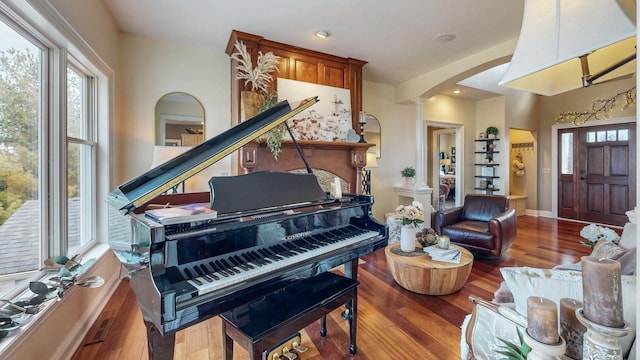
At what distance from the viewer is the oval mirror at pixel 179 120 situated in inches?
133

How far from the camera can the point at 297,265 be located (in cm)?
148

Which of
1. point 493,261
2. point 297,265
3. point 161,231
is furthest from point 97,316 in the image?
point 493,261

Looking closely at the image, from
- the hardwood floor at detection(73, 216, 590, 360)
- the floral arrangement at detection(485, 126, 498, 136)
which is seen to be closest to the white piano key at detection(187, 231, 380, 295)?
the hardwood floor at detection(73, 216, 590, 360)

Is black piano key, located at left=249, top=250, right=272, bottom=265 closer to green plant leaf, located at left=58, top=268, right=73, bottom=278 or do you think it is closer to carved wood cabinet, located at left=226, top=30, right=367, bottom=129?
green plant leaf, located at left=58, top=268, right=73, bottom=278

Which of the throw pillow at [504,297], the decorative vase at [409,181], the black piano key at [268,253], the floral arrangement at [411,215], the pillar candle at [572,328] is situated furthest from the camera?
the decorative vase at [409,181]

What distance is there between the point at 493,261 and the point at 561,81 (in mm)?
3050

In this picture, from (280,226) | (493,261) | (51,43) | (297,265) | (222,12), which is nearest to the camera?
(297,265)

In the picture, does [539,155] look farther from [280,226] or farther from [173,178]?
[173,178]

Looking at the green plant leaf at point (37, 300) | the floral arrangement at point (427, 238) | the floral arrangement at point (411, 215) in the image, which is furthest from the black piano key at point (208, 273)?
the floral arrangement at point (427, 238)

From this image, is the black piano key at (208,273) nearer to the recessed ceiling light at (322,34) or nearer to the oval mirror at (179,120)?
the oval mirror at (179,120)

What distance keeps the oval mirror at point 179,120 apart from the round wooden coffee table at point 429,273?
285cm

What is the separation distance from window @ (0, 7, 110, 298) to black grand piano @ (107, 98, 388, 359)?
2.14ft

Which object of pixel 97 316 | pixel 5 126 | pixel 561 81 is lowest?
pixel 97 316

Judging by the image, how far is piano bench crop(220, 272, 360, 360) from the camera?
132 centimetres
